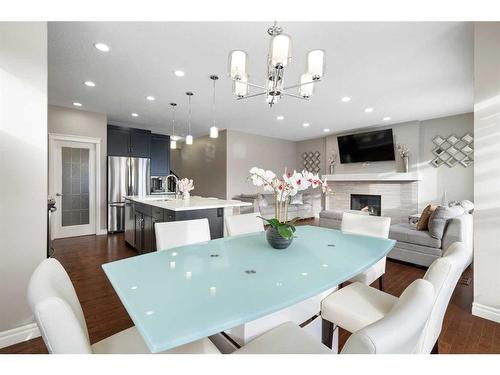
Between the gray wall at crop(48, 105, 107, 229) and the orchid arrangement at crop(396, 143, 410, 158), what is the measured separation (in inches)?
261

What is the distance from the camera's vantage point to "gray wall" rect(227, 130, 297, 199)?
6.56m

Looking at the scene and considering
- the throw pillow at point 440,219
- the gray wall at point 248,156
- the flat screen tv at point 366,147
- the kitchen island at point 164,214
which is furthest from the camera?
the gray wall at point 248,156

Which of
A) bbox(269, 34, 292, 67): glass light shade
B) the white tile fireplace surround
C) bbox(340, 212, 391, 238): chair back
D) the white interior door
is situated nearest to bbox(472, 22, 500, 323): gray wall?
bbox(340, 212, 391, 238): chair back

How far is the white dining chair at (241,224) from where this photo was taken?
225 cm

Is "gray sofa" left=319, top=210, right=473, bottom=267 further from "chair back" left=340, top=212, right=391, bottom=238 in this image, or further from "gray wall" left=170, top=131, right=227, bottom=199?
"gray wall" left=170, top=131, right=227, bottom=199

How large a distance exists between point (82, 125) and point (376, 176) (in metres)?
6.66

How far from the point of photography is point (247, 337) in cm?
114

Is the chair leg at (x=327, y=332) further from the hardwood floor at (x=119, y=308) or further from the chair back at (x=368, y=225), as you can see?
the chair back at (x=368, y=225)

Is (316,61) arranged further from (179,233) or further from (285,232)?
(179,233)

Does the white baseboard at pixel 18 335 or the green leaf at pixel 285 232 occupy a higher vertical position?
the green leaf at pixel 285 232

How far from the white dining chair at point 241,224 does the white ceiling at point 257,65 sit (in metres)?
1.74

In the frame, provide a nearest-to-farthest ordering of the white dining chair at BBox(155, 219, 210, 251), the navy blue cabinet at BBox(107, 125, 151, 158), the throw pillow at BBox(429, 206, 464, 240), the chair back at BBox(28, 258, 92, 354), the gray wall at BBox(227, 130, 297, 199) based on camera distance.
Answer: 1. the chair back at BBox(28, 258, 92, 354)
2. the white dining chair at BBox(155, 219, 210, 251)
3. the throw pillow at BBox(429, 206, 464, 240)
4. the navy blue cabinet at BBox(107, 125, 151, 158)
5. the gray wall at BBox(227, 130, 297, 199)

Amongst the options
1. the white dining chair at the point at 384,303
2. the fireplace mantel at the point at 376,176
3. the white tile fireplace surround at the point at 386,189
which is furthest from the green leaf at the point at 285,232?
the white tile fireplace surround at the point at 386,189
